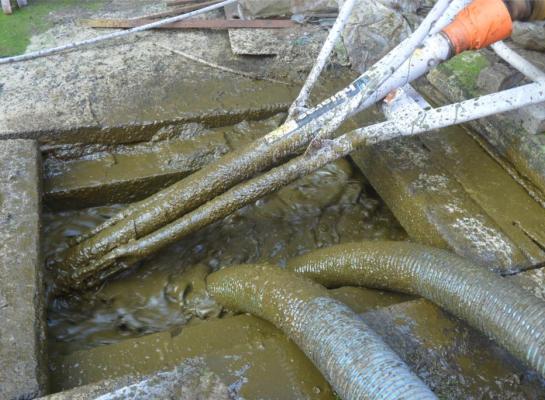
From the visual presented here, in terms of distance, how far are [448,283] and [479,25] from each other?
4.21 ft

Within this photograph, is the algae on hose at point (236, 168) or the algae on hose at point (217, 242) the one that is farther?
the algae on hose at point (217, 242)

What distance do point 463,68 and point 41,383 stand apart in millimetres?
3261

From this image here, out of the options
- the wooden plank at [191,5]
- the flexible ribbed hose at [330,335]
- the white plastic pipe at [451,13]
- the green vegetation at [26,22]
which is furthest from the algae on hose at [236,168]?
the wooden plank at [191,5]

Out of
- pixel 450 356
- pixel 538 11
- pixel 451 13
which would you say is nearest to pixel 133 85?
pixel 451 13

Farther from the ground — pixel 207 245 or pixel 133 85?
pixel 133 85

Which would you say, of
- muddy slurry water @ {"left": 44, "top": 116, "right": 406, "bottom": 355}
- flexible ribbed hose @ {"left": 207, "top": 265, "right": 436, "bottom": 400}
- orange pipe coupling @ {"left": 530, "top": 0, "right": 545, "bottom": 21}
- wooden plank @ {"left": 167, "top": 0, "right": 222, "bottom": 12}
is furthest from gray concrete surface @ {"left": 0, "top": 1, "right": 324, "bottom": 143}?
orange pipe coupling @ {"left": 530, "top": 0, "right": 545, "bottom": 21}

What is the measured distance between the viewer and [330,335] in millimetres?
1969

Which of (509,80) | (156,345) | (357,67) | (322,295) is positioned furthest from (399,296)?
(357,67)

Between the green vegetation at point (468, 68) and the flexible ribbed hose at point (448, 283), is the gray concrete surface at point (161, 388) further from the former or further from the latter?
the green vegetation at point (468, 68)

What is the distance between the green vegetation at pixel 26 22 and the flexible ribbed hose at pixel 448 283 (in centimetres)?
323

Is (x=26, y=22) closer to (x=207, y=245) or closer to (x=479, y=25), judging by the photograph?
(x=207, y=245)

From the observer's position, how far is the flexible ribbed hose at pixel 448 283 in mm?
1998

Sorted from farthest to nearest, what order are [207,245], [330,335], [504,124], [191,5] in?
1. [191,5]
2. [207,245]
3. [504,124]
4. [330,335]

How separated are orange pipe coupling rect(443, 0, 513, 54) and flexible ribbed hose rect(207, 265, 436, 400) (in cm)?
145
